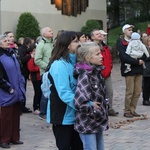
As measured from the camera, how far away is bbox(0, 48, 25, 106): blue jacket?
6.95 meters

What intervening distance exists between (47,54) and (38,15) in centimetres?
1201

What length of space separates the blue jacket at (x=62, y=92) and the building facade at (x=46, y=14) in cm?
1426

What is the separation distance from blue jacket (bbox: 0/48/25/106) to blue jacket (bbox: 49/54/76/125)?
2204 mm

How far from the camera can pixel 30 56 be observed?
10.2 meters

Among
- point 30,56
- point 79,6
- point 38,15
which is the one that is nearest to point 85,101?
point 30,56

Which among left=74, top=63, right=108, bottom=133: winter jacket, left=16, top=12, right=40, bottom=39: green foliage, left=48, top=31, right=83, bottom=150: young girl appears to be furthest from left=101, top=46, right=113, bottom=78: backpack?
left=16, top=12, right=40, bottom=39: green foliage

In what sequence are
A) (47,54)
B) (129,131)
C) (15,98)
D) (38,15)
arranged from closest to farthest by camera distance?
(15,98)
(129,131)
(47,54)
(38,15)

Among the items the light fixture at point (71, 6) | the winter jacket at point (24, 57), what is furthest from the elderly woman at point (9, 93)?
the light fixture at point (71, 6)

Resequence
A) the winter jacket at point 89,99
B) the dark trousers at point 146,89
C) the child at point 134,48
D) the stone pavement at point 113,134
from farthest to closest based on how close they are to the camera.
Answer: the dark trousers at point 146,89 → the child at point 134,48 → the stone pavement at point 113,134 → the winter jacket at point 89,99

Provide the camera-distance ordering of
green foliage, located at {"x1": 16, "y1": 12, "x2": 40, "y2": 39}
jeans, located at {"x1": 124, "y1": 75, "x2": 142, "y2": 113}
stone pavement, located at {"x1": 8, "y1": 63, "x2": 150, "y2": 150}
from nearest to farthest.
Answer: stone pavement, located at {"x1": 8, "y1": 63, "x2": 150, "y2": 150} < jeans, located at {"x1": 124, "y1": 75, "x2": 142, "y2": 113} < green foliage, located at {"x1": 16, "y1": 12, "x2": 40, "y2": 39}

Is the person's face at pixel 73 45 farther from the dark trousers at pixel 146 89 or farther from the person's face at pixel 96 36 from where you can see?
the dark trousers at pixel 146 89

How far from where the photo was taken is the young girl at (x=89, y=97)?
4.62m

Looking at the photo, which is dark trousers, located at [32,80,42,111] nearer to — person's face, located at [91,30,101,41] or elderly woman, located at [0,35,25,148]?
person's face, located at [91,30,101,41]

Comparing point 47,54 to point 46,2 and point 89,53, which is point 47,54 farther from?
point 46,2
